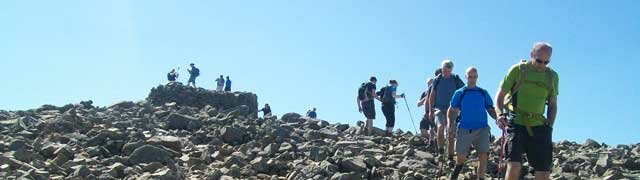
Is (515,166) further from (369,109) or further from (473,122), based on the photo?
(369,109)

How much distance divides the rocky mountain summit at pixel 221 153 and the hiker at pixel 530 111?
10.0 ft

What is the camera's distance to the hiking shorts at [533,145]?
295 inches

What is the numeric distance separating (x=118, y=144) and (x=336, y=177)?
5.25 m

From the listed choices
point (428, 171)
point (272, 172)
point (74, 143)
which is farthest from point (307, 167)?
point (74, 143)

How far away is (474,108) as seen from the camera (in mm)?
9930

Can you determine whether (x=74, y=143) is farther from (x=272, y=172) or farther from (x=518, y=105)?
(x=518, y=105)

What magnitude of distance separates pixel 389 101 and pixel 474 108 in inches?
261

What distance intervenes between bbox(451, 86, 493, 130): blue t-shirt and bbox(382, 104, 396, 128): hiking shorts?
6.45 meters

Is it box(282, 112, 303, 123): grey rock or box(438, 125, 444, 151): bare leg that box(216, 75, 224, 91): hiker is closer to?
box(282, 112, 303, 123): grey rock

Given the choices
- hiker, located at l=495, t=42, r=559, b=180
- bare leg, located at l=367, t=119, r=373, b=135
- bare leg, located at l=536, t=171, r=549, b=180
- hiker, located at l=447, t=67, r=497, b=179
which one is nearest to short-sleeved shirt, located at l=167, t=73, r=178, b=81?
bare leg, located at l=367, t=119, r=373, b=135

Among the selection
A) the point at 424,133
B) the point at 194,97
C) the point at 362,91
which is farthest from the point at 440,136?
→ the point at 194,97

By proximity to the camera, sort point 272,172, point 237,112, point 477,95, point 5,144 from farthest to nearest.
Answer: point 237,112, point 5,144, point 272,172, point 477,95

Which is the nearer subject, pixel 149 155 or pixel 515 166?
pixel 515 166

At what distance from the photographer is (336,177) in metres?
10.1
